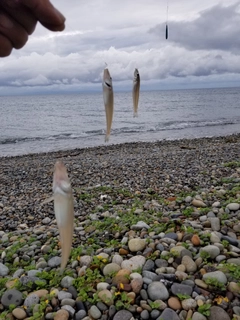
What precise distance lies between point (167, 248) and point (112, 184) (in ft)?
15.3

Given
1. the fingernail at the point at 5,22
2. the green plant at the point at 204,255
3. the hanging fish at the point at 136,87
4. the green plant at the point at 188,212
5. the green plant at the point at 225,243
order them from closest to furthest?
the fingernail at the point at 5,22, the hanging fish at the point at 136,87, the green plant at the point at 204,255, the green plant at the point at 225,243, the green plant at the point at 188,212

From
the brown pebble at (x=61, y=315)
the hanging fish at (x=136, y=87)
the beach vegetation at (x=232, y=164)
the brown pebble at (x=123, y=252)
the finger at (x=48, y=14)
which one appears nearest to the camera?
the finger at (x=48, y=14)

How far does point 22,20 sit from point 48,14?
0.32 metres

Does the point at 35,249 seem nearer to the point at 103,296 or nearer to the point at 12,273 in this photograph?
the point at 12,273

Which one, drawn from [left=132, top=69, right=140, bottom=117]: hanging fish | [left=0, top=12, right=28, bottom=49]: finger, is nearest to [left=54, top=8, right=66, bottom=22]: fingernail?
[left=0, top=12, right=28, bottom=49]: finger

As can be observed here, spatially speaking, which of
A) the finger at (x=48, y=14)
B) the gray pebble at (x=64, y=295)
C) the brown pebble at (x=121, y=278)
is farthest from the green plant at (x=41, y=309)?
the finger at (x=48, y=14)

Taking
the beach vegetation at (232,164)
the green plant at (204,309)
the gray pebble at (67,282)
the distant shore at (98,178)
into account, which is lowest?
the distant shore at (98,178)

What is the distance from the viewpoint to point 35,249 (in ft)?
17.6

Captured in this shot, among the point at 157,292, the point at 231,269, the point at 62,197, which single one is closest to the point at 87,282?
the point at 157,292

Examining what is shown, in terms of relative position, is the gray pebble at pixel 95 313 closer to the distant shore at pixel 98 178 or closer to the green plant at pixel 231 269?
the green plant at pixel 231 269

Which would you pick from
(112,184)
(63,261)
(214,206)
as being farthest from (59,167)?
(112,184)

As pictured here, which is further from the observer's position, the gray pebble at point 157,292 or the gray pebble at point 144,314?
the gray pebble at point 157,292

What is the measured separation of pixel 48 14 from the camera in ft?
4.94

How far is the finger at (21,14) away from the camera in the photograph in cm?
167
